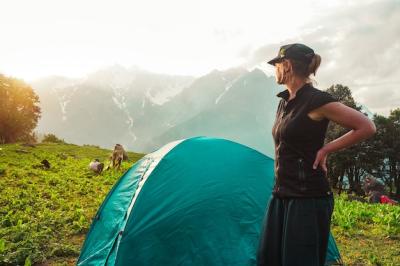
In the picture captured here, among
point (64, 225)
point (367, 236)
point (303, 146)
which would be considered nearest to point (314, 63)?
point (303, 146)

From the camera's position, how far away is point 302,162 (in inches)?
163

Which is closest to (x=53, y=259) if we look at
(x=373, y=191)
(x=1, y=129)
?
(x=373, y=191)

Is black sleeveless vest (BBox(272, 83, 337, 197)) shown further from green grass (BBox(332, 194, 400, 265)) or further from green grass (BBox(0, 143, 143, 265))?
green grass (BBox(0, 143, 143, 265))

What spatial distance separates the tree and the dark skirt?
58553mm

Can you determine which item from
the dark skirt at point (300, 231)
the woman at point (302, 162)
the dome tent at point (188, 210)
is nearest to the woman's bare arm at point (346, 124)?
the woman at point (302, 162)

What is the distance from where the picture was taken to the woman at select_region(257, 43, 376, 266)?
401cm

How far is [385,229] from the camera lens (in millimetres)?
11562

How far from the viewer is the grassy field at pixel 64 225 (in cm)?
888

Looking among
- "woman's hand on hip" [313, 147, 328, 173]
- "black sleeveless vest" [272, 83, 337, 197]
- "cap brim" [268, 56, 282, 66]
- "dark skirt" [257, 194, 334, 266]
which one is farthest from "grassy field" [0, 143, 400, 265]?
"cap brim" [268, 56, 282, 66]

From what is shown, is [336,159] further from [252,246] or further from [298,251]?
[298,251]

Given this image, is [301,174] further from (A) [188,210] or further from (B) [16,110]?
(B) [16,110]

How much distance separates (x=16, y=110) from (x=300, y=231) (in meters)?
62.1

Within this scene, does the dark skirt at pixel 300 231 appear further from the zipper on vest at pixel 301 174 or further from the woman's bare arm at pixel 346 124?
the woman's bare arm at pixel 346 124

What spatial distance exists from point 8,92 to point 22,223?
52.5m
